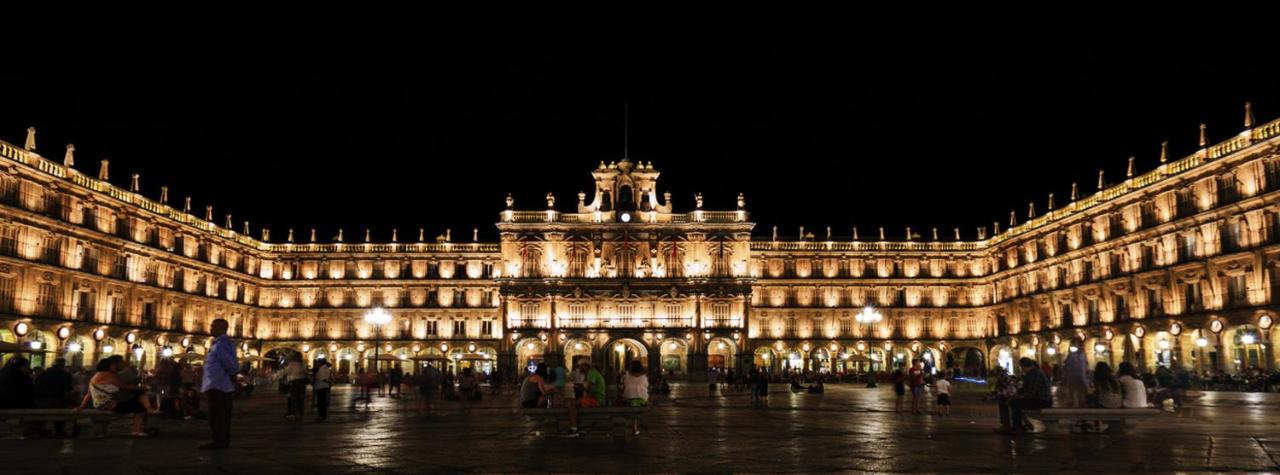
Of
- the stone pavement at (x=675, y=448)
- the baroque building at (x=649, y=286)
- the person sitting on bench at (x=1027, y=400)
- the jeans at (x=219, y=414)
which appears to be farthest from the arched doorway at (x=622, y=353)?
the jeans at (x=219, y=414)


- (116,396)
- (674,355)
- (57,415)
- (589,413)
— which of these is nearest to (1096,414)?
(589,413)

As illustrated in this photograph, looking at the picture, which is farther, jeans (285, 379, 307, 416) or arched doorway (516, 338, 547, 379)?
arched doorway (516, 338, 547, 379)

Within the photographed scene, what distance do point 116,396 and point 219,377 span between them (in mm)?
4105

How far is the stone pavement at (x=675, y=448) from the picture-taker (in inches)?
518

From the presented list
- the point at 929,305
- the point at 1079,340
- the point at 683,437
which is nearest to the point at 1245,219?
the point at 1079,340

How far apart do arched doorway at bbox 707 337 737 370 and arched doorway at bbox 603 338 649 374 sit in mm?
4947

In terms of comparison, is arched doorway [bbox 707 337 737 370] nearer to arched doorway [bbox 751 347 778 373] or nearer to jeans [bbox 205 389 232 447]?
arched doorway [bbox 751 347 778 373]

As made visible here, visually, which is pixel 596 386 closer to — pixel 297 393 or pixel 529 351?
pixel 297 393

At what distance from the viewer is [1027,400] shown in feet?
61.8

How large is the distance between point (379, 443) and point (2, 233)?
39.9 meters

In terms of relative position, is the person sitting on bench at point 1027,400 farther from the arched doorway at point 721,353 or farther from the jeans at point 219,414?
the arched doorway at point 721,353

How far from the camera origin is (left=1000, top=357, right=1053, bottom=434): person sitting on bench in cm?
1870

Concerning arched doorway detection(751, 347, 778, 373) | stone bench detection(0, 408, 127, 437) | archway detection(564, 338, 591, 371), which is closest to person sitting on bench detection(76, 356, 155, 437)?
stone bench detection(0, 408, 127, 437)

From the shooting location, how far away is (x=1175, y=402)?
26.2 meters
